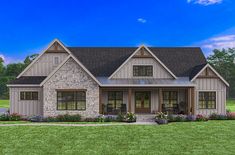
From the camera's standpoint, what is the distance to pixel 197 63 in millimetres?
36156

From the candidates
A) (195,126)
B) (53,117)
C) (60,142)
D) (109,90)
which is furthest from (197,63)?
(60,142)

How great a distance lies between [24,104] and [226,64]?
76.6 m

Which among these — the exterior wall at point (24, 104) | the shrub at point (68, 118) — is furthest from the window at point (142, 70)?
the exterior wall at point (24, 104)

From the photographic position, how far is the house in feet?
97.3

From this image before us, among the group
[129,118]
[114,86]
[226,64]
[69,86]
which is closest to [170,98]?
[114,86]

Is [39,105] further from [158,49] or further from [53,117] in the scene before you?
[158,49]

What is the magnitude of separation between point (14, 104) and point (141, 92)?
41.4 feet

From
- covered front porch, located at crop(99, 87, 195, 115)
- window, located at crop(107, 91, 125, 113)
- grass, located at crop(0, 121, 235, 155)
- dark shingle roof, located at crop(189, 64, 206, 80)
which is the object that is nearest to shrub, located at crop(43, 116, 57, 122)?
grass, located at crop(0, 121, 235, 155)

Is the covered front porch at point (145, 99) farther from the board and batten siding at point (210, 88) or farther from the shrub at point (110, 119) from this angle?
the shrub at point (110, 119)

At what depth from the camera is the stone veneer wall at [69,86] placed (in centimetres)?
2953

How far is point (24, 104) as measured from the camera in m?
31.3

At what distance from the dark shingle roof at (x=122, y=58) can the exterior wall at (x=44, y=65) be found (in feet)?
13.0

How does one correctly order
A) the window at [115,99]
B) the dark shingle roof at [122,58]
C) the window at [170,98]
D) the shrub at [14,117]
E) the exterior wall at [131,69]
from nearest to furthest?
the shrub at [14,117]
the exterior wall at [131,69]
the window at [115,99]
the window at [170,98]
the dark shingle roof at [122,58]

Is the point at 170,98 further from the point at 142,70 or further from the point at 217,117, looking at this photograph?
the point at 217,117
